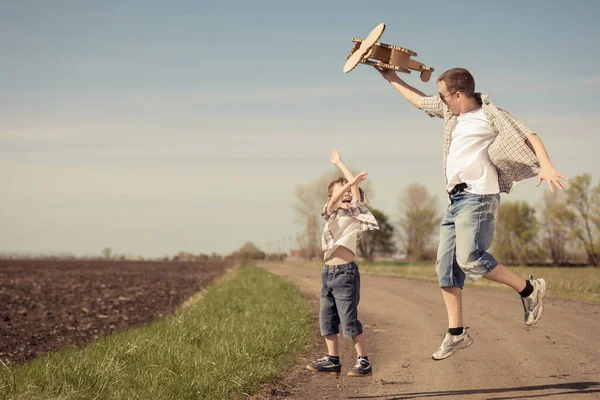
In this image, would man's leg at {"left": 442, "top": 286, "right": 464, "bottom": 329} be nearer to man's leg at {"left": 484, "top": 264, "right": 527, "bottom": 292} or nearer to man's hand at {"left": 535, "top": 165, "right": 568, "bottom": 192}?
man's leg at {"left": 484, "top": 264, "right": 527, "bottom": 292}

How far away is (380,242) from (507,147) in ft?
329

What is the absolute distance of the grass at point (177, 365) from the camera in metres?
6.44

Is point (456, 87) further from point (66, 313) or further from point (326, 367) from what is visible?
point (66, 313)

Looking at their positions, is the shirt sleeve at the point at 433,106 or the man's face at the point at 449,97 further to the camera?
the shirt sleeve at the point at 433,106

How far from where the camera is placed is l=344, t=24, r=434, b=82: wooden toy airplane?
21.1ft

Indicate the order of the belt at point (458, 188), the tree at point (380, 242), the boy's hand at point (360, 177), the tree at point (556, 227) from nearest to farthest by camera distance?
→ the belt at point (458, 188)
the boy's hand at point (360, 177)
the tree at point (556, 227)
the tree at point (380, 242)

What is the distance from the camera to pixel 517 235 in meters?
72.5

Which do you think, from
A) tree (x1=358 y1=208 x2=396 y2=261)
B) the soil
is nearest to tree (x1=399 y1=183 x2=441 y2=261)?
tree (x1=358 y1=208 x2=396 y2=261)

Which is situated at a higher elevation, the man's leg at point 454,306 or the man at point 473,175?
the man at point 473,175

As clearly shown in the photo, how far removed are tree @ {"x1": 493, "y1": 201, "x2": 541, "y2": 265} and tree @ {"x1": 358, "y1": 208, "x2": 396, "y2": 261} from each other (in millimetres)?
28814

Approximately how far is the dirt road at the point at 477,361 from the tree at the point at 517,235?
5797cm

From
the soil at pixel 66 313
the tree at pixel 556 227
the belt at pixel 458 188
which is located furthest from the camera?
the tree at pixel 556 227

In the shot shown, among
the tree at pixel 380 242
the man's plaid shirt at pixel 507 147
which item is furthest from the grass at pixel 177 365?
the tree at pixel 380 242

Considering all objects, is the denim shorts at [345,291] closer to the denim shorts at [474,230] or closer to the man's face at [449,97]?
the denim shorts at [474,230]
